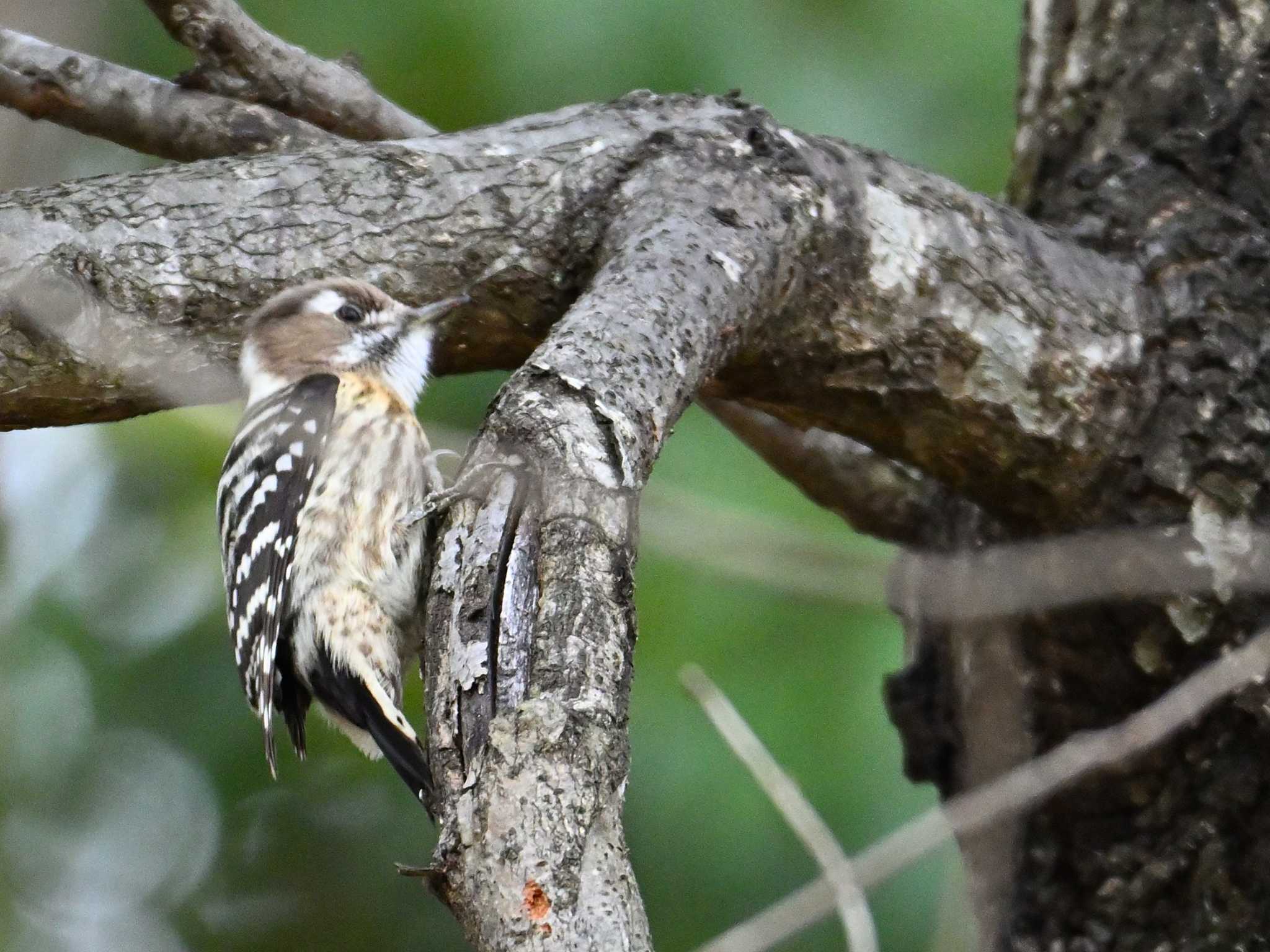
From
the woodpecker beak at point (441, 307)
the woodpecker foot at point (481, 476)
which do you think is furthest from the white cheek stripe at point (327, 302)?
the woodpecker foot at point (481, 476)

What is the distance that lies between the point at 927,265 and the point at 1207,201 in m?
0.71

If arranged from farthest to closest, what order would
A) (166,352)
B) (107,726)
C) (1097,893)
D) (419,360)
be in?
(107,726) → (419,360) → (1097,893) → (166,352)

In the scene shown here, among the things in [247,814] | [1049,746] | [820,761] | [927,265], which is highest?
[927,265]

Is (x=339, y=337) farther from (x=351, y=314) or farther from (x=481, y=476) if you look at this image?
(x=481, y=476)

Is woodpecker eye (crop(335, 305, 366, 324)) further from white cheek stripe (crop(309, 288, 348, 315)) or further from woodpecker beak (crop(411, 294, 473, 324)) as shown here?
woodpecker beak (crop(411, 294, 473, 324))

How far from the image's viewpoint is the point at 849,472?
3.60 meters

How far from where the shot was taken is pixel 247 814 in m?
5.14

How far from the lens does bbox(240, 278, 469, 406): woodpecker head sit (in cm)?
271

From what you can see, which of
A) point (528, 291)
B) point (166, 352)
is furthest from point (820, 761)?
point (166, 352)

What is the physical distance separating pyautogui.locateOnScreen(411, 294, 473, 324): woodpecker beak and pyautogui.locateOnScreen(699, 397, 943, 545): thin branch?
961mm

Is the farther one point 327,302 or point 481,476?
point 327,302

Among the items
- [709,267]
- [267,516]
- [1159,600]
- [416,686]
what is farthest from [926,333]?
[416,686]

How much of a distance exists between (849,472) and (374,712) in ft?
4.22

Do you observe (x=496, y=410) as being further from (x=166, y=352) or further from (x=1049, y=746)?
(x=1049, y=746)
